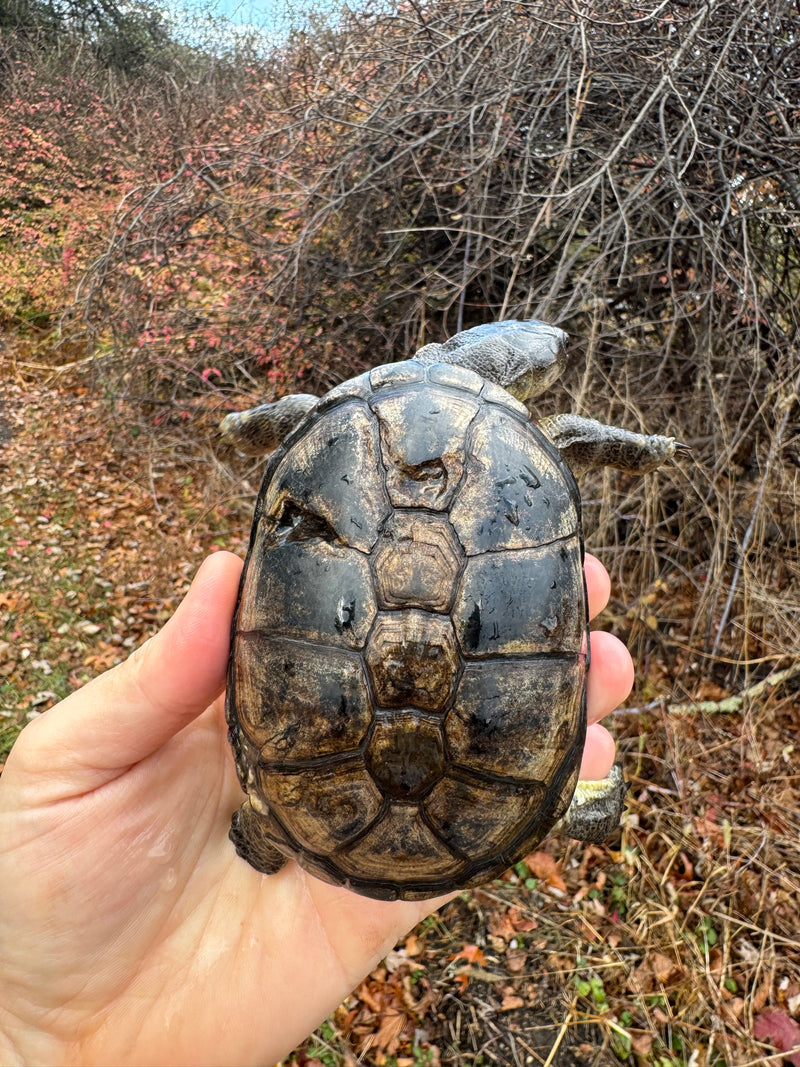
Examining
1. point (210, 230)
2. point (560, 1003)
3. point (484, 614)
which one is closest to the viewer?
point (484, 614)

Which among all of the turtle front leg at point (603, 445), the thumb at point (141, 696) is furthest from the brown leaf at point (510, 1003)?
the turtle front leg at point (603, 445)

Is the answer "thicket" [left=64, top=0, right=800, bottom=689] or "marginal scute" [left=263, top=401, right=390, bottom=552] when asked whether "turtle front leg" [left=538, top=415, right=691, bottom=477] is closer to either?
"thicket" [left=64, top=0, right=800, bottom=689]

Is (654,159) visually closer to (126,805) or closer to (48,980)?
(126,805)

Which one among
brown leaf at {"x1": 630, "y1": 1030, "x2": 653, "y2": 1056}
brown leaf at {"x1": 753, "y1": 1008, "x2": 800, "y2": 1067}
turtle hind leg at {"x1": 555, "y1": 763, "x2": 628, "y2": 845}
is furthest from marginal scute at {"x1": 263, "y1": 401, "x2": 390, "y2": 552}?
brown leaf at {"x1": 753, "y1": 1008, "x2": 800, "y2": 1067}

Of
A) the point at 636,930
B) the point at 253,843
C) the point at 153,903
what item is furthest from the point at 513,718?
the point at 636,930

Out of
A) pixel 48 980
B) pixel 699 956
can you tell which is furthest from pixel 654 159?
pixel 48 980
